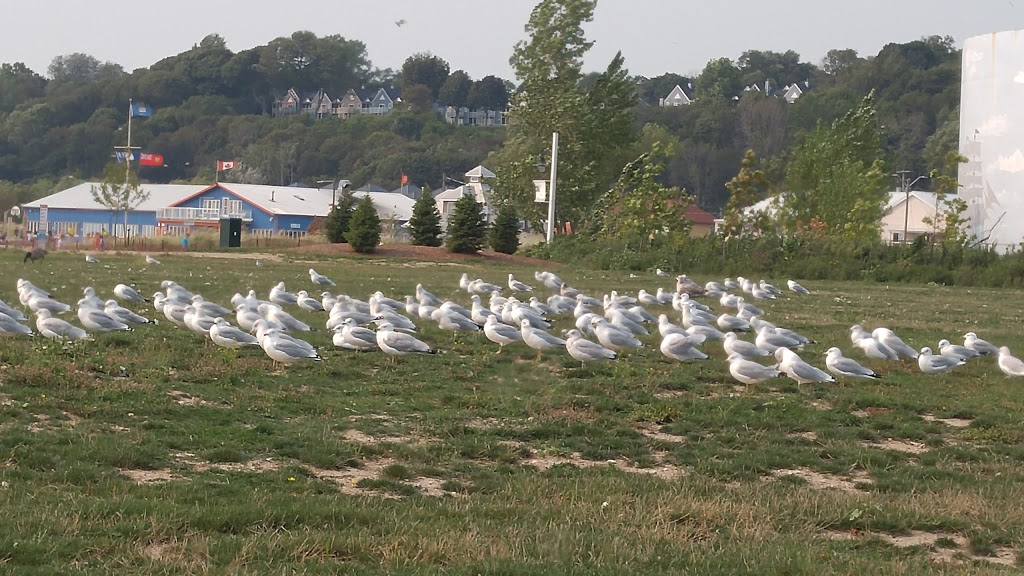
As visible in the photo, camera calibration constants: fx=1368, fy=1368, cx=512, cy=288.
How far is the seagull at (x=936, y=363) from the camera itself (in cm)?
1625

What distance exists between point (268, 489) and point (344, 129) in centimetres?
13187

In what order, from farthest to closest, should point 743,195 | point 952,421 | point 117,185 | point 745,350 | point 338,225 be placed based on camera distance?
point 117,185 < point 743,195 < point 338,225 < point 745,350 < point 952,421

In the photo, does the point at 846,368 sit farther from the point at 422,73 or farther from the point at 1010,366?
the point at 422,73

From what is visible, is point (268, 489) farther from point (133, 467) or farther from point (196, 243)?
point (196, 243)

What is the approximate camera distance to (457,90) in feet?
536

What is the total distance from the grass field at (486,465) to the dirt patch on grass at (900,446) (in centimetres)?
5

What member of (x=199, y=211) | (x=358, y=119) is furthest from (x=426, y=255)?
(x=358, y=119)

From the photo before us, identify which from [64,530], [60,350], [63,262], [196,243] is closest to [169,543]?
[64,530]

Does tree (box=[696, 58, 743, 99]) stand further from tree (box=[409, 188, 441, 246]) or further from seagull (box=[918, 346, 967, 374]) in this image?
seagull (box=[918, 346, 967, 374])

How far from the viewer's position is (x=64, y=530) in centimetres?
714

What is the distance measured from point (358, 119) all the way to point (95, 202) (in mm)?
56179

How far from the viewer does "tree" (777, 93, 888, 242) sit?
2087 inches

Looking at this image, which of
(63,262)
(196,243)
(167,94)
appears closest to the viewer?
(63,262)

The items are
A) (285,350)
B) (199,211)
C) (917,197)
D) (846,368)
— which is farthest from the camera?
(199,211)
